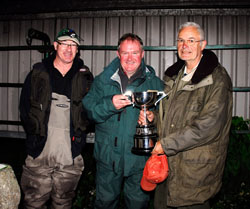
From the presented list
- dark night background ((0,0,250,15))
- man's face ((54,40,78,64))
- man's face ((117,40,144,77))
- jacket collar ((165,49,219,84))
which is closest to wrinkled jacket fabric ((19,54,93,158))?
man's face ((54,40,78,64))

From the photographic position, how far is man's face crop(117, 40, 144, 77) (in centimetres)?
268

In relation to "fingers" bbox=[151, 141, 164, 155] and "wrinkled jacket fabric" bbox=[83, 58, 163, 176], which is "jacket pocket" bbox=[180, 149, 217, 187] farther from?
"wrinkled jacket fabric" bbox=[83, 58, 163, 176]

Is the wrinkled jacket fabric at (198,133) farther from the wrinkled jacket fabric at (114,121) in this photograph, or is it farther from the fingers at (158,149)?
the wrinkled jacket fabric at (114,121)

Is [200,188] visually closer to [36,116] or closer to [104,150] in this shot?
[104,150]

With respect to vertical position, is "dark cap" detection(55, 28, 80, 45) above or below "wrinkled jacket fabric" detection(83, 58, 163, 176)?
above

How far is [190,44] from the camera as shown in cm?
231

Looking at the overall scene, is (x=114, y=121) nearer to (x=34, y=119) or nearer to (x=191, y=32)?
(x=34, y=119)

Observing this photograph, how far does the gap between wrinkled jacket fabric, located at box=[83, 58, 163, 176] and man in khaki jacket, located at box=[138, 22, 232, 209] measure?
0.42m

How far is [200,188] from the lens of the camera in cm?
224

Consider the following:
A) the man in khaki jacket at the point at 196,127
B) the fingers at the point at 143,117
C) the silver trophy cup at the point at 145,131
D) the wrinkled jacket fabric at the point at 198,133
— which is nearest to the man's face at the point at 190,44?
the man in khaki jacket at the point at 196,127

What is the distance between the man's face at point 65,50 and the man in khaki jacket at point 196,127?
137cm

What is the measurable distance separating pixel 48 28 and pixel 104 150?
167 inches

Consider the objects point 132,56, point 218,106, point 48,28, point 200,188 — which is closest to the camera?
point 218,106

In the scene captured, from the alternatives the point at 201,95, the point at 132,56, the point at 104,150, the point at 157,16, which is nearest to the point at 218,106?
the point at 201,95
